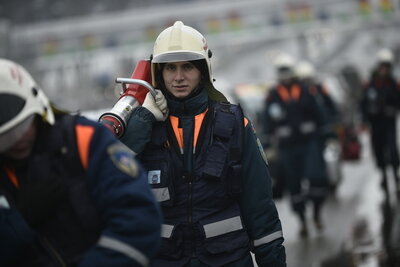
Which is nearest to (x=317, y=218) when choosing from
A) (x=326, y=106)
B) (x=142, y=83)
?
(x=326, y=106)

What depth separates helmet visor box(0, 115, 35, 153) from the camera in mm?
2662

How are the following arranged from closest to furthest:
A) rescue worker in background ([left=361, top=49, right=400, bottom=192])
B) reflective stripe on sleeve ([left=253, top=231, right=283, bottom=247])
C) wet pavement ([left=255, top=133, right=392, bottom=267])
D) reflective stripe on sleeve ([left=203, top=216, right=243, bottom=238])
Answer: reflective stripe on sleeve ([left=203, top=216, right=243, bottom=238]) < reflective stripe on sleeve ([left=253, top=231, right=283, bottom=247]) < wet pavement ([left=255, top=133, right=392, bottom=267]) < rescue worker in background ([left=361, top=49, right=400, bottom=192])

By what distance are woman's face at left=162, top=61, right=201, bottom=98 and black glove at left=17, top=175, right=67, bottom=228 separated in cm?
143

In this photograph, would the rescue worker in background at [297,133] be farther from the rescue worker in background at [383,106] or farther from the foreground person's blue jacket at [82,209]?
the foreground person's blue jacket at [82,209]

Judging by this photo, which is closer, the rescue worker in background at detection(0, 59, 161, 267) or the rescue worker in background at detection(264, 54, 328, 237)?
the rescue worker in background at detection(0, 59, 161, 267)

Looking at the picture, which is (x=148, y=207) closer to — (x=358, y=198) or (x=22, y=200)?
(x=22, y=200)

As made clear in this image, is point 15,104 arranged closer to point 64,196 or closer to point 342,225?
point 64,196

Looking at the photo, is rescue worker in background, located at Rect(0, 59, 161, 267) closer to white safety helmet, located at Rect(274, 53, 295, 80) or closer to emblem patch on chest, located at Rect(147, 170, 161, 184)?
emblem patch on chest, located at Rect(147, 170, 161, 184)

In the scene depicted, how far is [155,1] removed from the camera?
87.4m

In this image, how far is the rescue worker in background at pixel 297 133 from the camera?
985 cm

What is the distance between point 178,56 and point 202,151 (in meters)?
0.45

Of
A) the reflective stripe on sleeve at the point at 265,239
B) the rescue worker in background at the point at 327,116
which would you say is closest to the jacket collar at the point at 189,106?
the reflective stripe on sleeve at the point at 265,239

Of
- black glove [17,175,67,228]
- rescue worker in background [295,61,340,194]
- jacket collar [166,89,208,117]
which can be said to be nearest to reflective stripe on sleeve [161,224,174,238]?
jacket collar [166,89,208,117]

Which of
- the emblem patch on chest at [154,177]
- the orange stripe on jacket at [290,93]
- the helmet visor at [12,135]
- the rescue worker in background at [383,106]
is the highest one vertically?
the helmet visor at [12,135]
